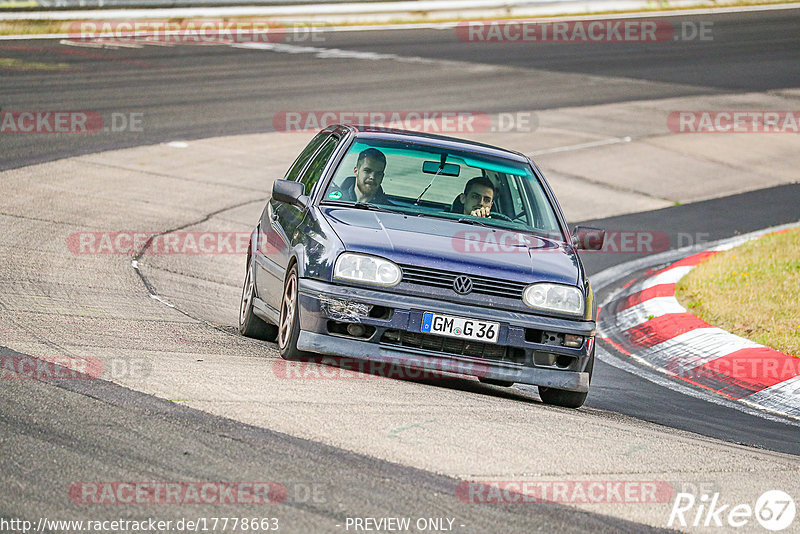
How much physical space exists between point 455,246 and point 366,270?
587mm

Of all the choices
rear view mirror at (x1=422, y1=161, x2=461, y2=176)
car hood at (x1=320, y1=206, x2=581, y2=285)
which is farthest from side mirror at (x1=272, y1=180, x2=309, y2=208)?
rear view mirror at (x1=422, y1=161, x2=461, y2=176)

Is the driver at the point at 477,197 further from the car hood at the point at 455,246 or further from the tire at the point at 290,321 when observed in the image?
the tire at the point at 290,321

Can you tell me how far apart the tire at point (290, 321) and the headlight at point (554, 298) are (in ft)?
4.38

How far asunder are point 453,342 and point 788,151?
45.9 feet

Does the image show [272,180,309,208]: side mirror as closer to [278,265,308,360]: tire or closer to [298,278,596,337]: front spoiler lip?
[278,265,308,360]: tire

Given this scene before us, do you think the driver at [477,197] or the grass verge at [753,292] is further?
the grass verge at [753,292]

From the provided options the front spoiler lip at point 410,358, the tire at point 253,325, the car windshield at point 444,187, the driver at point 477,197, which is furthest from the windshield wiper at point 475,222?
the tire at point 253,325

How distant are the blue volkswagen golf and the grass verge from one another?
227 cm

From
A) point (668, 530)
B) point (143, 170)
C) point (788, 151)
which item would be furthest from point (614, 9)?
point (668, 530)

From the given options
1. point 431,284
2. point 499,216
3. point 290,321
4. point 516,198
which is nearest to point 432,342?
point 431,284

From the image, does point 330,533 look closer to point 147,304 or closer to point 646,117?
point 147,304

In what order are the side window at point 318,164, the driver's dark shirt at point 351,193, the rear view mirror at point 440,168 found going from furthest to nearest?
1. the side window at point 318,164
2. the rear view mirror at point 440,168
3. the driver's dark shirt at point 351,193

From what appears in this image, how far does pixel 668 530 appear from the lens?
4.51 m

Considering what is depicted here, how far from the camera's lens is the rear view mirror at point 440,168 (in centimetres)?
785
